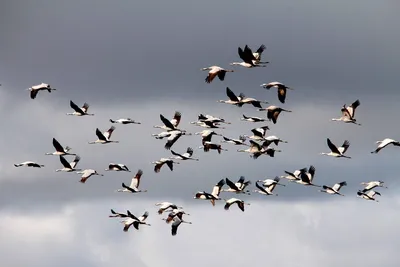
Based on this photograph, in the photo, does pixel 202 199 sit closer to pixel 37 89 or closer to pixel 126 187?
pixel 126 187

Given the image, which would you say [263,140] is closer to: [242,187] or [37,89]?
[242,187]

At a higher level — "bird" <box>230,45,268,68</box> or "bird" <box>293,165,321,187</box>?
"bird" <box>230,45,268,68</box>

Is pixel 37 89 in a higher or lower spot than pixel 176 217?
higher

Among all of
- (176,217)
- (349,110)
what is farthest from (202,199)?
(349,110)

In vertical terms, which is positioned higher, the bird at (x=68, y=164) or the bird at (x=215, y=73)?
the bird at (x=215, y=73)

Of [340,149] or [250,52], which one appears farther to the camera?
[340,149]

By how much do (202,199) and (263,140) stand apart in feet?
25.7

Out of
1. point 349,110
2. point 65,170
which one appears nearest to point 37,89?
point 65,170

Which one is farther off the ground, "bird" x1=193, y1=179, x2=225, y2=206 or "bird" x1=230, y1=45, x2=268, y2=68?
"bird" x1=230, y1=45, x2=268, y2=68

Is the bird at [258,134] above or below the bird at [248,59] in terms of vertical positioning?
below

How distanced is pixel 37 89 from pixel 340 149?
2635 cm

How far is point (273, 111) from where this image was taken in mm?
166875

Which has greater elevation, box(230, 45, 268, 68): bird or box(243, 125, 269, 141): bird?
box(230, 45, 268, 68): bird

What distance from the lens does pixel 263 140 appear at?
17200 cm
